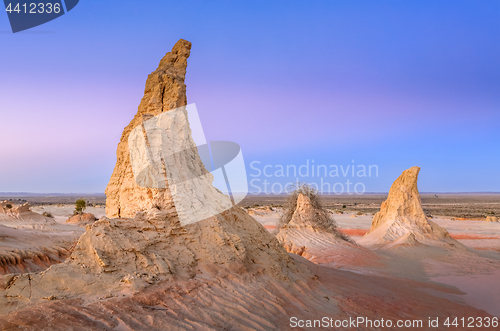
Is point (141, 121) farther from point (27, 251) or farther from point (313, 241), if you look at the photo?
point (313, 241)

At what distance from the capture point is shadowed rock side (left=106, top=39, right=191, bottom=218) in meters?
6.15

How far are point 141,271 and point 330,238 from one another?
11.6 meters

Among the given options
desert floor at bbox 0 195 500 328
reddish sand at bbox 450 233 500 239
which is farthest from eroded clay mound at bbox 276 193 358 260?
reddish sand at bbox 450 233 500 239

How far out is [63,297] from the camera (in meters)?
4.00

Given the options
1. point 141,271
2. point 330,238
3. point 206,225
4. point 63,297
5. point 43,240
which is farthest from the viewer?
point 330,238

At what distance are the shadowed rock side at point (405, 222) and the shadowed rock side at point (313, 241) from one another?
291 centimetres

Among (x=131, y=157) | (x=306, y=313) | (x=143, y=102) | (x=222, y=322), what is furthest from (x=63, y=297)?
(x=143, y=102)

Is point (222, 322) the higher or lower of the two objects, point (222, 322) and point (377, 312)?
the higher

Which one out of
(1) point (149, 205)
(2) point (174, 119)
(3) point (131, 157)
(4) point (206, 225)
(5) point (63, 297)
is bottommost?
(5) point (63, 297)

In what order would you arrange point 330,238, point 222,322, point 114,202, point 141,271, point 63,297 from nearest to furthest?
1. point 63,297
2. point 222,322
3. point 141,271
4. point 114,202
5. point 330,238

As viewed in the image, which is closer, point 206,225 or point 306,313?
point 306,313

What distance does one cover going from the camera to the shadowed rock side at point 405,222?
1572cm

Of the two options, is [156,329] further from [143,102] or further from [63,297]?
[143,102]

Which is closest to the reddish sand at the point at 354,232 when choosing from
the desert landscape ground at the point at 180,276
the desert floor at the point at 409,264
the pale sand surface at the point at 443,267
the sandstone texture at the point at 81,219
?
the pale sand surface at the point at 443,267
